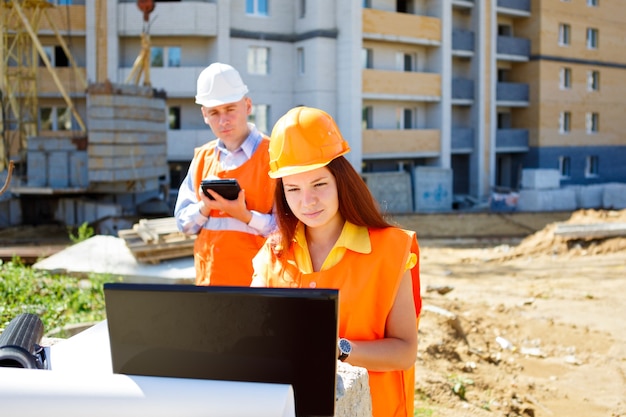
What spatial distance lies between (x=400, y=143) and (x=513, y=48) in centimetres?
845

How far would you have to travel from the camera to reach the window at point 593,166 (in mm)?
38156

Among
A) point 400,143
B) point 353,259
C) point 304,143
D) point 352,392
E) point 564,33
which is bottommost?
point 352,392

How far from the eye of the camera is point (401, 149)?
99.1ft

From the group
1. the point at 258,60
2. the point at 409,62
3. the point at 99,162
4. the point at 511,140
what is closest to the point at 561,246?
the point at 99,162

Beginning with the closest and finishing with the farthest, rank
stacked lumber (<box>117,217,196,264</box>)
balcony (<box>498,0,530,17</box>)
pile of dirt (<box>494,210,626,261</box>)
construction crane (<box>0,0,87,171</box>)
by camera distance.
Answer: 1. stacked lumber (<box>117,217,196,264</box>)
2. pile of dirt (<box>494,210,626,261</box>)
3. construction crane (<box>0,0,87,171</box>)
4. balcony (<box>498,0,530,17</box>)

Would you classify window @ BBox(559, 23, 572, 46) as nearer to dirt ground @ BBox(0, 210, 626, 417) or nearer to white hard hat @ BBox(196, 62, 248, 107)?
dirt ground @ BBox(0, 210, 626, 417)

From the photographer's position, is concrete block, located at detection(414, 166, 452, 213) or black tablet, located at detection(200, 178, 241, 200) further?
concrete block, located at detection(414, 166, 452, 213)

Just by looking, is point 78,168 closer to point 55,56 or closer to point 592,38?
point 55,56

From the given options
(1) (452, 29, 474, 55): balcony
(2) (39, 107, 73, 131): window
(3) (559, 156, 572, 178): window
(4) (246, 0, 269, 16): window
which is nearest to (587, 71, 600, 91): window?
(3) (559, 156, 572, 178): window

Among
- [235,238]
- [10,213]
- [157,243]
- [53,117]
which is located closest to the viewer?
[235,238]

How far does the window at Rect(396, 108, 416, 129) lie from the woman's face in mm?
29520

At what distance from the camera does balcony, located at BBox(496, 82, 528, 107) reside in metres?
34.0

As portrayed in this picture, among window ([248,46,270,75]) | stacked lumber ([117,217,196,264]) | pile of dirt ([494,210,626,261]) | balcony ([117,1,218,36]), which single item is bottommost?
pile of dirt ([494,210,626,261])

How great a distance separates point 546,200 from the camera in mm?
27969
